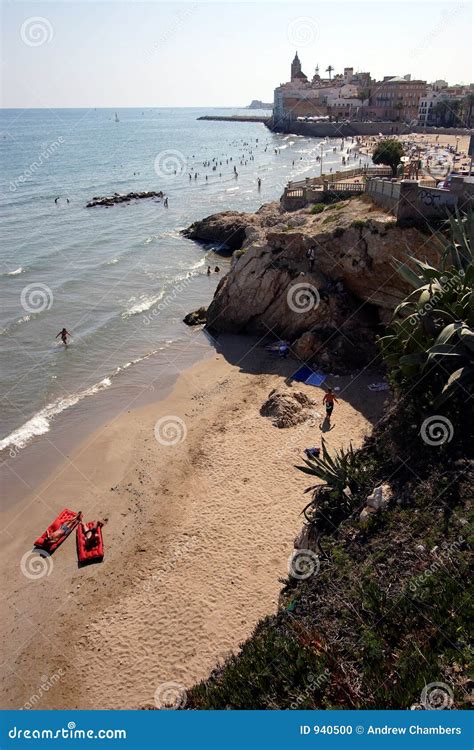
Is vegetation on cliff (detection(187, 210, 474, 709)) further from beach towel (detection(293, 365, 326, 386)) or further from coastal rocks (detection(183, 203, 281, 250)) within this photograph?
coastal rocks (detection(183, 203, 281, 250))

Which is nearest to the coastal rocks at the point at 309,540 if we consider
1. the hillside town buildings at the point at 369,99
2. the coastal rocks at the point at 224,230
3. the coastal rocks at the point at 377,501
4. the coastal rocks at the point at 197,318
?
the coastal rocks at the point at 377,501

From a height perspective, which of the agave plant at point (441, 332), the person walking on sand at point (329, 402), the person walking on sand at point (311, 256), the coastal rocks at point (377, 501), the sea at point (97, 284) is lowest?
the sea at point (97, 284)

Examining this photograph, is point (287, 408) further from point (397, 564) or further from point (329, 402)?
point (397, 564)

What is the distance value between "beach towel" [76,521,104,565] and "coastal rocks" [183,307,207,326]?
17.2 metres

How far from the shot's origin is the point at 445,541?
29.7ft

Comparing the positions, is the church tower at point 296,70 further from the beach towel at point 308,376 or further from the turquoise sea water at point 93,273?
the beach towel at point 308,376

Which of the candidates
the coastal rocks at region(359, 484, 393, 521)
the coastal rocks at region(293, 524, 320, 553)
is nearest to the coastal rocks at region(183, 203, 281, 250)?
the coastal rocks at region(293, 524, 320, 553)

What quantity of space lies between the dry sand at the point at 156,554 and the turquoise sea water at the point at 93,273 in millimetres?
5043

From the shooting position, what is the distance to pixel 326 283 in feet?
80.4

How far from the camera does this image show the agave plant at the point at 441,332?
11031 mm

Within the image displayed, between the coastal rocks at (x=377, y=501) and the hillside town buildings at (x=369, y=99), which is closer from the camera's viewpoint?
the coastal rocks at (x=377, y=501)

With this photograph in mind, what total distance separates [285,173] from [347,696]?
3471 inches

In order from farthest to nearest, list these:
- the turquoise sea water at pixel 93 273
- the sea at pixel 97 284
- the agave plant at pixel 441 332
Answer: the turquoise sea water at pixel 93 273 < the sea at pixel 97 284 < the agave plant at pixel 441 332

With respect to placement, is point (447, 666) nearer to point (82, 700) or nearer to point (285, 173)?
point (82, 700)
